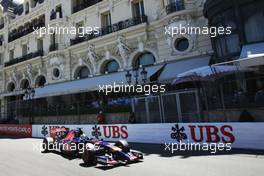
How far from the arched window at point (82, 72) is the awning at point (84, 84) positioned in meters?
1.27

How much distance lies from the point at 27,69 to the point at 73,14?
902 cm

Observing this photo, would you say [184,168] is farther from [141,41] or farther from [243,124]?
[141,41]

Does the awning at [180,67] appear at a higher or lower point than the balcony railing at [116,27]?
lower

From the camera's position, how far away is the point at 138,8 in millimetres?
21375

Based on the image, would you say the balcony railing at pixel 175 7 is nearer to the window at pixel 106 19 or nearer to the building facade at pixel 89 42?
the building facade at pixel 89 42

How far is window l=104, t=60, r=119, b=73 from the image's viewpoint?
880 inches

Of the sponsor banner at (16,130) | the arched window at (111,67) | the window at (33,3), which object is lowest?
the sponsor banner at (16,130)

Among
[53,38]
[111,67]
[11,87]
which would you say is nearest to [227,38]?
[111,67]

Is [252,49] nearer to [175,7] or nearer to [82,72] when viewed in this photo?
[175,7]

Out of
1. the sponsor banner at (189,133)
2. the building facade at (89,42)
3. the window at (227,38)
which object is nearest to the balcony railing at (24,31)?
the building facade at (89,42)

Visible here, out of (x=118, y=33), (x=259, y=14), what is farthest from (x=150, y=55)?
(x=259, y=14)

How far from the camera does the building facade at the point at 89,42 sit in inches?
714

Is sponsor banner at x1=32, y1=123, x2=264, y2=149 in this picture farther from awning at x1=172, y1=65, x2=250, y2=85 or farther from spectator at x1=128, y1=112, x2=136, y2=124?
awning at x1=172, y1=65, x2=250, y2=85

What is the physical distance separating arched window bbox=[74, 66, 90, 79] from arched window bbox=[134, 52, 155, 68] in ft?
19.1
